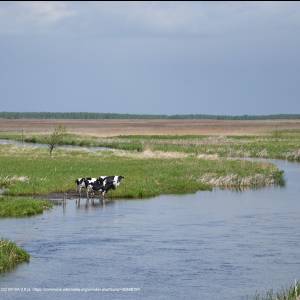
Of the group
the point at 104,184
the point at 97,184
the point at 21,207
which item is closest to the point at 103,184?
the point at 104,184

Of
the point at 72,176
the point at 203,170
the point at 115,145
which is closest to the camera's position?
the point at 72,176

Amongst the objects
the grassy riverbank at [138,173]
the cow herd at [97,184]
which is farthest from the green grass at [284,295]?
the grassy riverbank at [138,173]

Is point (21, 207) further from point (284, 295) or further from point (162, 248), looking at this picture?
point (284, 295)

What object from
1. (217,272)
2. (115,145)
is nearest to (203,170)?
(217,272)

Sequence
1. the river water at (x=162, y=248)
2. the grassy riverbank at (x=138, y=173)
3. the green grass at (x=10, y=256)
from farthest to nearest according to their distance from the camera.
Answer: the grassy riverbank at (x=138, y=173), the green grass at (x=10, y=256), the river water at (x=162, y=248)

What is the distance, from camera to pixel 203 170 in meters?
43.0

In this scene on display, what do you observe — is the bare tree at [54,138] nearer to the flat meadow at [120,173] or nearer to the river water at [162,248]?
the flat meadow at [120,173]

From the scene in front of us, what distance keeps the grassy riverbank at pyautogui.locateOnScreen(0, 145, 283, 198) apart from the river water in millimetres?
2544

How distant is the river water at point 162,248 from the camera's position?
19375mm

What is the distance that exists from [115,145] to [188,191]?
117ft

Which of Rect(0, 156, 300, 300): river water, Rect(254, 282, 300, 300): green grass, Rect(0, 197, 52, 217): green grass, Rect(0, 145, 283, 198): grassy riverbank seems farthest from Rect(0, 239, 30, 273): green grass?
Rect(0, 145, 283, 198): grassy riverbank

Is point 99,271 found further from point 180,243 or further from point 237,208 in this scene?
point 237,208

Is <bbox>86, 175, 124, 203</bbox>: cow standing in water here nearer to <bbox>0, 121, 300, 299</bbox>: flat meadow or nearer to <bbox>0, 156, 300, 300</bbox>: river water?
<bbox>0, 121, 300, 299</bbox>: flat meadow

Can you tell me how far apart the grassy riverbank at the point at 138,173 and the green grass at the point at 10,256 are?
13.3 meters
